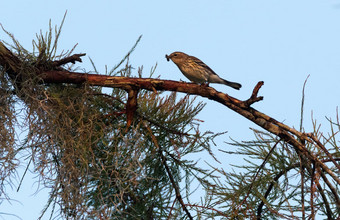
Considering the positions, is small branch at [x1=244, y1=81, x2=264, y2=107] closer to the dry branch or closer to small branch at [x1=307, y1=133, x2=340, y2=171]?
the dry branch

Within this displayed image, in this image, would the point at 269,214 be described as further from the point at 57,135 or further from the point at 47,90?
the point at 47,90

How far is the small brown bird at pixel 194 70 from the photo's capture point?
15.6ft

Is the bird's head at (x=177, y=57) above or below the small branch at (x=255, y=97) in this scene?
above

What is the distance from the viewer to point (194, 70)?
15.6 feet

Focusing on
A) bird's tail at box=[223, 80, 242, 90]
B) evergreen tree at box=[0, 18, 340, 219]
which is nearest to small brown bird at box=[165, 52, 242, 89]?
bird's tail at box=[223, 80, 242, 90]

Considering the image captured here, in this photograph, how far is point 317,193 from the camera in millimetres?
2578

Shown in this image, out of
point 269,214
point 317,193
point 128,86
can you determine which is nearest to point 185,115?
point 128,86

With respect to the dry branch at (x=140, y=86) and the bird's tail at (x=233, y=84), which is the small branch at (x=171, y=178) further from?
the bird's tail at (x=233, y=84)

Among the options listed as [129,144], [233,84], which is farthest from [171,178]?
[233,84]

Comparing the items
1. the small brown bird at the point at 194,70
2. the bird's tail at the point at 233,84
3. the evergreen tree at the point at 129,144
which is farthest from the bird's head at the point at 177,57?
the evergreen tree at the point at 129,144

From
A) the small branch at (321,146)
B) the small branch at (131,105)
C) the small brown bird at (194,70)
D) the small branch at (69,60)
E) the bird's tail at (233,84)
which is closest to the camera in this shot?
the small branch at (321,146)

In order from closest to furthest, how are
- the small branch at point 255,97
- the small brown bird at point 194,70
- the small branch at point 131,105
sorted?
1. the small branch at point 255,97
2. the small branch at point 131,105
3. the small brown bird at point 194,70

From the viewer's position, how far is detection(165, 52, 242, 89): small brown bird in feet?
15.6

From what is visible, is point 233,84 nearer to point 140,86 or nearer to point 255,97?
point 140,86
